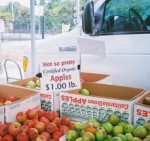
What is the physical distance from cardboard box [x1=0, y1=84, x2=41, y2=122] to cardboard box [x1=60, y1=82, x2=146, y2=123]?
0.20 m

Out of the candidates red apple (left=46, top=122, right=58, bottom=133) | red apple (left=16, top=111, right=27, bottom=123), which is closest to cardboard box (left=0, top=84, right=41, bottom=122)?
red apple (left=16, top=111, right=27, bottom=123)

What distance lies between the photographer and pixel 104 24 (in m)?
3.20

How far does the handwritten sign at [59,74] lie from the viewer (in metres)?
1.89

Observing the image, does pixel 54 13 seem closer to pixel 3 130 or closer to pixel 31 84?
pixel 31 84

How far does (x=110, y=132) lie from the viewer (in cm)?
164

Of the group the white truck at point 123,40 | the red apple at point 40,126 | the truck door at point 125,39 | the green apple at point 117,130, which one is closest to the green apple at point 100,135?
the green apple at point 117,130

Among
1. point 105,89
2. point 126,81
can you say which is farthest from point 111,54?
point 105,89

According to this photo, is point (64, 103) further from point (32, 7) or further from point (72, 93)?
point (32, 7)

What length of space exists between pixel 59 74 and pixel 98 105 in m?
0.37

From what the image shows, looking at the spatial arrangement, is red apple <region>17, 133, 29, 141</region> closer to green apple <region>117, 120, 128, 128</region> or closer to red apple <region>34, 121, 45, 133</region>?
red apple <region>34, 121, 45, 133</region>

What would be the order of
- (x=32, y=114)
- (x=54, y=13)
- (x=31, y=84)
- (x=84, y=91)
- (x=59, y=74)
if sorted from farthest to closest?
(x=54, y=13) < (x=31, y=84) < (x=84, y=91) < (x=59, y=74) < (x=32, y=114)

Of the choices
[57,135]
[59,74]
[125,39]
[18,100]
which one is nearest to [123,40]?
[125,39]

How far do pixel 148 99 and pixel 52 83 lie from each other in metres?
0.69

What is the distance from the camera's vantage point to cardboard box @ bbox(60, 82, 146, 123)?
68.1 inches
